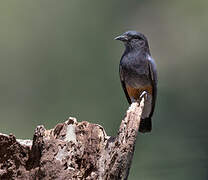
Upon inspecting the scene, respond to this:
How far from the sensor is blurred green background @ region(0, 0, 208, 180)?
35.1 feet

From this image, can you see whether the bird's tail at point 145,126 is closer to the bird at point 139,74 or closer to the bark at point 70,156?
the bird at point 139,74

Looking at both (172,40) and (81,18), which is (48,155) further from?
(81,18)

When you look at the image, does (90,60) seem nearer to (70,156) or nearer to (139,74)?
(139,74)

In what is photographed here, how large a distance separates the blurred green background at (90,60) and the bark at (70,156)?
3.54 m

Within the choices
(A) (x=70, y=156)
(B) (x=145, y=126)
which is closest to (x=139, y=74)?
(B) (x=145, y=126)

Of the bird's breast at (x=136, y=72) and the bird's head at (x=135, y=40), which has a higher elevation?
the bird's head at (x=135, y=40)

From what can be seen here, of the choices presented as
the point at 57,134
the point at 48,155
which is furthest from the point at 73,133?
the point at 48,155

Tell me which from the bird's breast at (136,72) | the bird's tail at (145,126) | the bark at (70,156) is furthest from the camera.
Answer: the bird's tail at (145,126)

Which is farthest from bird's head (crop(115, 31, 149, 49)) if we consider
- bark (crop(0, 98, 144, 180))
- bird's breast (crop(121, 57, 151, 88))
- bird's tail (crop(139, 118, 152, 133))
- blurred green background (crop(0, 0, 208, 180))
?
bark (crop(0, 98, 144, 180))

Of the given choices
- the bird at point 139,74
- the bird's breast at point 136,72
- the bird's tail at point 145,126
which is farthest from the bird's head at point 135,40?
the bird's tail at point 145,126

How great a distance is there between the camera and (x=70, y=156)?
4332 mm

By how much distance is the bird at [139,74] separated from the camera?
6734 mm

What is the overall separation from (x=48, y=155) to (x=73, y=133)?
417 millimetres

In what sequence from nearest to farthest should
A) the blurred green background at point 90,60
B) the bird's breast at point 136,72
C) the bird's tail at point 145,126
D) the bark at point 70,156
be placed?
the bark at point 70,156 → the bird's breast at point 136,72 → the bird's tail at point 145,126 → the blurred green background at point 90,60
